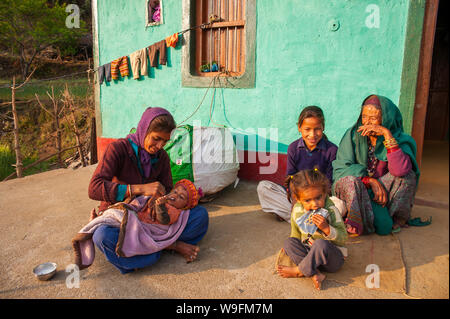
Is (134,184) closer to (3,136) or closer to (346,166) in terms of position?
(346,166)

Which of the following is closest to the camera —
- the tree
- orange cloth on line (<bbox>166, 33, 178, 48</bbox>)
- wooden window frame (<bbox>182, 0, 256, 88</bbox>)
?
wooden window frame (<bbox>182, 0, 256, 88</bbox>)

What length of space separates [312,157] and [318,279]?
4.55 feet

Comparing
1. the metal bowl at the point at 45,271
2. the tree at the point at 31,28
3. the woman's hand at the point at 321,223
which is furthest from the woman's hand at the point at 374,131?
the tree at the point at 31,28

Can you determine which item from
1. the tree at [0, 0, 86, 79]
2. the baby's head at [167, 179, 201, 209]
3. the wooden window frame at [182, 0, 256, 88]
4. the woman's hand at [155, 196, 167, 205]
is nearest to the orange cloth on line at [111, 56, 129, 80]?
the wooden window frame at [182, 0, 256, 88]

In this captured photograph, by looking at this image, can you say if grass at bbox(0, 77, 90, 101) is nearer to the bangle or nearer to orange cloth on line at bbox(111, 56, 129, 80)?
orange cloth on line at bbox(111, 56, 129, 80)

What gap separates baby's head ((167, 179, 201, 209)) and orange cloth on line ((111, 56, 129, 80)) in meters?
3.93

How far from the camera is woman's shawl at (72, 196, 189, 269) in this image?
2408 millimetres

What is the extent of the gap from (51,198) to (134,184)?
7.16 feet

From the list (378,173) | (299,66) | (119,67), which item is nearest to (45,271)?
(378,173)

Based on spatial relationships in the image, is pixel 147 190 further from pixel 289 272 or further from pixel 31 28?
pixel 31 28

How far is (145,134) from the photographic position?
2.68 meters

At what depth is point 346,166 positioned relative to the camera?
10.7 ft

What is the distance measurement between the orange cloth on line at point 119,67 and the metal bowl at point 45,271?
4123mm

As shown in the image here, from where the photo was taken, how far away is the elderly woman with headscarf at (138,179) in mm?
Result: 2482
